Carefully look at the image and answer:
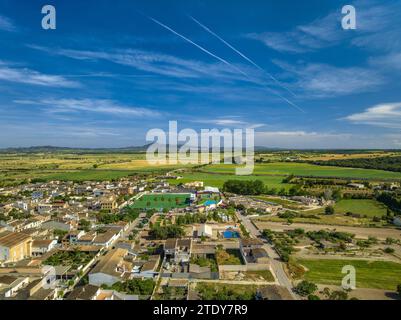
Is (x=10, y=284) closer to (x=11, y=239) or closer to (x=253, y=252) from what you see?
(x=11, y=239)

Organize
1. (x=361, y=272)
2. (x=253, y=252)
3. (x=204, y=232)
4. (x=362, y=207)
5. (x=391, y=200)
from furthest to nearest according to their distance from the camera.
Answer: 1. (x=391, y=200)
2. (x=362, y=207)
3. (x=204, y=232)
4. (x=253, y=252)
5. (x=361, y=272)

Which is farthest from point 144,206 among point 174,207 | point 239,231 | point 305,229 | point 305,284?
point 305,284

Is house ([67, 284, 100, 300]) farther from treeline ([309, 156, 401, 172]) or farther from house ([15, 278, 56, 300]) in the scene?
treeline ([309, 156, 401, 172])

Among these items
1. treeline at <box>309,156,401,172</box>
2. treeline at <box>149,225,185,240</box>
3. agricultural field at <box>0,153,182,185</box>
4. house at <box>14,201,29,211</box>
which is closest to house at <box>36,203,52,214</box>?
house at <box>14,201,29,211</box>

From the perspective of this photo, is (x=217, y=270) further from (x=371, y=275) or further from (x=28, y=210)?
(x=28, y=210)

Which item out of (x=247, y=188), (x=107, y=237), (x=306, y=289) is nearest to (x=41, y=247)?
(x=107, y=237)

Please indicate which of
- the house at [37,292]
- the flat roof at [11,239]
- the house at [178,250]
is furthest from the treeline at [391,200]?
the flat roof at [11,239]
